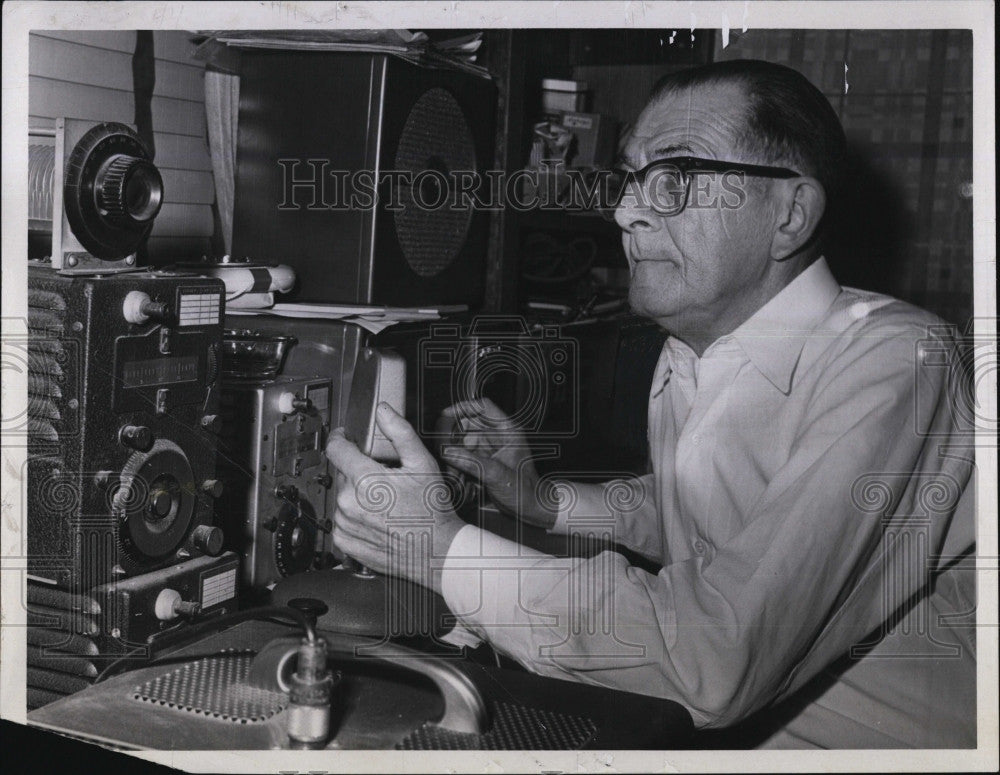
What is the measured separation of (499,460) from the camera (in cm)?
126

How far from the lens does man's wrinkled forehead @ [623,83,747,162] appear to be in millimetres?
1093

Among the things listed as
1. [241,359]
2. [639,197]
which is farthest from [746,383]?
[241,359]

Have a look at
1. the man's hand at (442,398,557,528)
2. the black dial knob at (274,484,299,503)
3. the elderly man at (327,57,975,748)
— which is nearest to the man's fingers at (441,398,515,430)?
the man's hand at (442,398,557,528)

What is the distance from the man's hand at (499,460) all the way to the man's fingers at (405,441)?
10 centimetres

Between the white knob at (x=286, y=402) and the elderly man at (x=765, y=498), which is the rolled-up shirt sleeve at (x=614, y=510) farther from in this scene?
the white knob at (x=286, y=402)

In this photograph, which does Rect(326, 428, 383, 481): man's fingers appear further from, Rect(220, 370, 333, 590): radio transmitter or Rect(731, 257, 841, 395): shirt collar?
Rect(731, 257, 841, 395): shirt collar

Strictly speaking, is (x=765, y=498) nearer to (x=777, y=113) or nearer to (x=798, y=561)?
(x=798, y=561)

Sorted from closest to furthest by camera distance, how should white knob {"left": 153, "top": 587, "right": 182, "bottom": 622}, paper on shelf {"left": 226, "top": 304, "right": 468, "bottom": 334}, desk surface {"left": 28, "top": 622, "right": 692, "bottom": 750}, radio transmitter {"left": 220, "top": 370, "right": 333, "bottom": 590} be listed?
desk surface {"left": 28, "top": 622, "right": 692, "bottom": 750}
white knob {"left": 153, "top": 587, "right": 182, "bottom": 622}
radio transmitter {"left": 220, "top": 370, "right": 333, "bottom": 590}
paper on shelf {"left": 226, "top": 304, "right": 468, "bottom": 334}

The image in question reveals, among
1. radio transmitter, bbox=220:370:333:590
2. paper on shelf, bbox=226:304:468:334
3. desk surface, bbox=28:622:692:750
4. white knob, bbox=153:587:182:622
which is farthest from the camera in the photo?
paper on shelf, bbox=226:304:468:334

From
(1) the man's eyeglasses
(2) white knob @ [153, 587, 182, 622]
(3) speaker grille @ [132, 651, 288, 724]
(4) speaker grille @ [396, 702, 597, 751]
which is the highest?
(1) the man's eyeglasses

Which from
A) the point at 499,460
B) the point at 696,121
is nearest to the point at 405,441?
the point at 499,460

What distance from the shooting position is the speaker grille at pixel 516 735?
88 cm

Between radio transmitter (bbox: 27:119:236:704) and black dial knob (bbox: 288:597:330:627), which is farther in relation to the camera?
black dial knob (bbox: 288:597:330:627)

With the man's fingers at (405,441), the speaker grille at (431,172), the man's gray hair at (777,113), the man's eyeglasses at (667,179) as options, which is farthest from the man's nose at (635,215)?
the man's fingers at (405,441)
